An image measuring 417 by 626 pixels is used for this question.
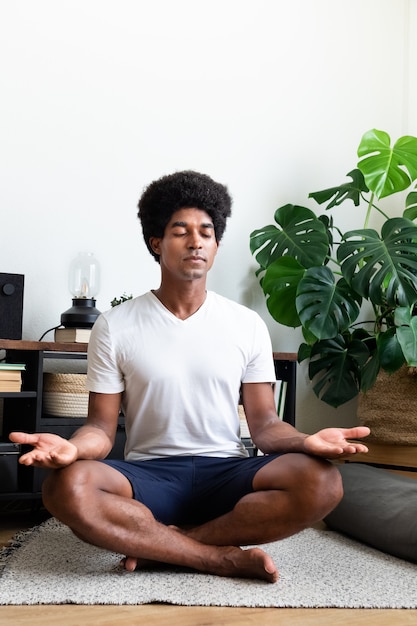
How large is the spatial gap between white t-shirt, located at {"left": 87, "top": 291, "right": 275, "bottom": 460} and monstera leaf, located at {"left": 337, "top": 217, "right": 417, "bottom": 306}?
1.02 metres

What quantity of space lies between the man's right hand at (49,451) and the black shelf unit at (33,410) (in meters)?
0.89

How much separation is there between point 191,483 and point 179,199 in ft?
2.59

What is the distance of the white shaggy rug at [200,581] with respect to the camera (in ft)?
5.68

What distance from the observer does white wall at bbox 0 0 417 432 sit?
124 inches

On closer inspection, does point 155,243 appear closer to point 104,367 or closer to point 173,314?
point 173,314

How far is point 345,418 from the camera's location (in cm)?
386

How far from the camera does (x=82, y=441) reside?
6.33 ft

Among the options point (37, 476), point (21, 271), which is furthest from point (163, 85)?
point (37, 476)

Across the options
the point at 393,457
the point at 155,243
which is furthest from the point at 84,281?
the point at 393,457

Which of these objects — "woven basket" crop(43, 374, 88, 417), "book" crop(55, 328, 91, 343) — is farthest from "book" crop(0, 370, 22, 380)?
"book" crop(55, 328, 91, 343)

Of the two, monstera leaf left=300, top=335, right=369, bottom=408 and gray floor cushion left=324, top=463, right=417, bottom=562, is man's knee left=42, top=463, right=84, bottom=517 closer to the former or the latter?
gray floor cushion left=324, top=463, right=417, bottom=562

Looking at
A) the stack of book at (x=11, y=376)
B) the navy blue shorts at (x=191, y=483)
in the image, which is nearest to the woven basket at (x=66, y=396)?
the stack of book at (x=11, y=376)

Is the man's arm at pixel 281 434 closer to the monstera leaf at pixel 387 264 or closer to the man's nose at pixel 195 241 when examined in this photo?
the man's nose at pixel 195 241

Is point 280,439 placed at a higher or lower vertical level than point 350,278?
lower
